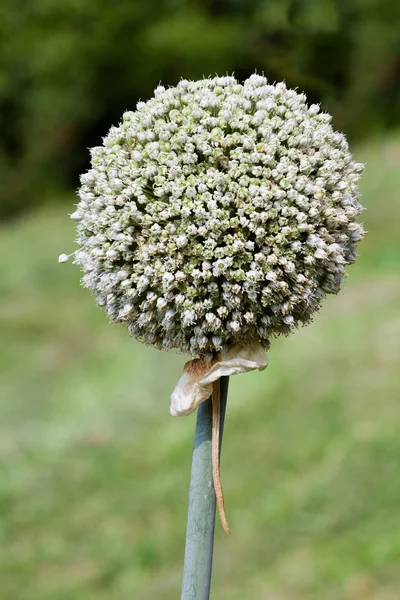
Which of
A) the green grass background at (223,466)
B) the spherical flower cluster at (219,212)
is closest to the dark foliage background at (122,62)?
the green grass background at (223,466)

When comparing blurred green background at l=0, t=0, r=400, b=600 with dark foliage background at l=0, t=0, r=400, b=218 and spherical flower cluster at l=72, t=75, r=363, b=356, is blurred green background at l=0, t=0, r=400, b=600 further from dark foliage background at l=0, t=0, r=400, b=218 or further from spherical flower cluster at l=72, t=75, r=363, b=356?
spherical flower cluster at l=72, t=75, r=363, b=356

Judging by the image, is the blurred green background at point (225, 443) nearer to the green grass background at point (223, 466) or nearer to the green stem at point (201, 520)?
the green grass background at point (223, 466)

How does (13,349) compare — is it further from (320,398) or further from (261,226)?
(261,226)

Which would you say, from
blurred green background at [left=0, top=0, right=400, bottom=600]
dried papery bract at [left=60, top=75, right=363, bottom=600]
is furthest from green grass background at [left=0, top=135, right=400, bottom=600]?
dried papery bract at [left=60, top=75, right=363, bottom=600]

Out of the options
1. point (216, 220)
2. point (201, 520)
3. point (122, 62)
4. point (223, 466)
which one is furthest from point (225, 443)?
point (122, 62)

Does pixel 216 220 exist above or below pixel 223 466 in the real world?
below

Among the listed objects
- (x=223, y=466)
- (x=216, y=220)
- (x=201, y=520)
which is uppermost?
(x=223, y=466)

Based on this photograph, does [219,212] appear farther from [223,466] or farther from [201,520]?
[223,466]
